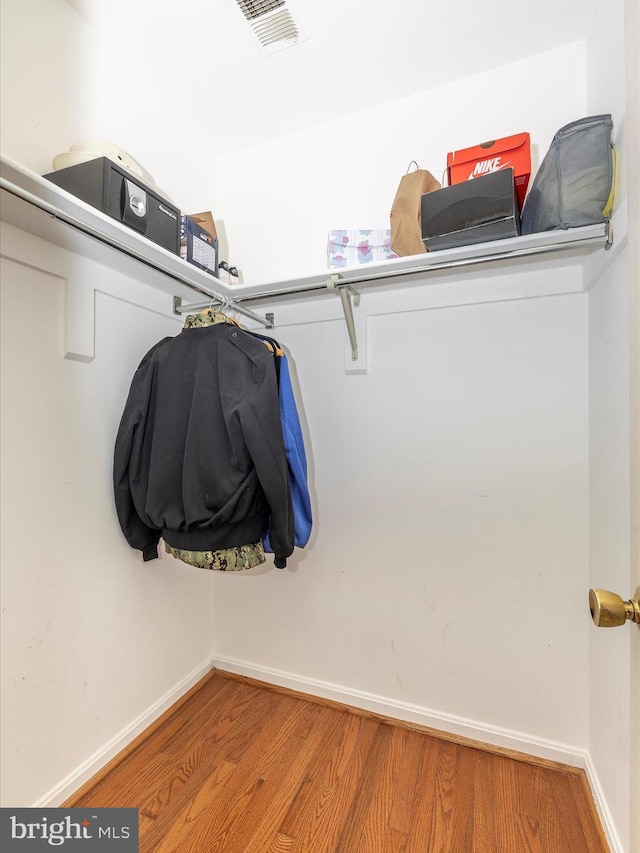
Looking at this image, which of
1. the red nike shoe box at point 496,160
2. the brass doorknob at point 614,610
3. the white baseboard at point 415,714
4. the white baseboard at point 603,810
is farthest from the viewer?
the white baseboard at point 415,714

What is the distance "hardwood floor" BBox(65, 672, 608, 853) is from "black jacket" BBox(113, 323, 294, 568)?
75cm

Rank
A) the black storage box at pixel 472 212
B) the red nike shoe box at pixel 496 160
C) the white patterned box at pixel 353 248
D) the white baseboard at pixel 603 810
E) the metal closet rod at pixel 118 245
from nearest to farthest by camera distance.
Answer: the metal closet rod at pixel 118 245 < the white baseboard at pixel 603 810 < the black storage box at pixel 472 212 < the red nike shoe box at pixel 496 160 < the white patterned box at pixel 353 248

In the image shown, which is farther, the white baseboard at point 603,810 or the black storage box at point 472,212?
the black storage box at point 472,212

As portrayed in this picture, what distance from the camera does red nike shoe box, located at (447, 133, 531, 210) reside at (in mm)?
1323

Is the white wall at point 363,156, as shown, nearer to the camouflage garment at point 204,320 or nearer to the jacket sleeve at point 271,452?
the camouflage garment at point 204,320

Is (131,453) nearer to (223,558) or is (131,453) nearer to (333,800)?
(223,558)

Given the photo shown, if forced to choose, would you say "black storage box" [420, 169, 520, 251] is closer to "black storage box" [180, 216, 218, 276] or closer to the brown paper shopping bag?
the brown paper shopping bag

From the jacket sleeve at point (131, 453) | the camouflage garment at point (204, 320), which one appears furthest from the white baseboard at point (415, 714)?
the camouflage garment at point (204, 320)

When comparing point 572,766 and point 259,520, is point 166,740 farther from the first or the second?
point 572,766

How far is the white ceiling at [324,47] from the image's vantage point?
1.34m

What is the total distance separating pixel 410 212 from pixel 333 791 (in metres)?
2.00

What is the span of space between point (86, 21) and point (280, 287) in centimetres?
109

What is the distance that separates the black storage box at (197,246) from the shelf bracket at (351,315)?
1.67ft

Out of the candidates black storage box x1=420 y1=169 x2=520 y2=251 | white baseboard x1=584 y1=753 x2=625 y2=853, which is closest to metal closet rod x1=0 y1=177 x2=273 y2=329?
black storage box x1=420 y1=169 x2=520 y2=251
